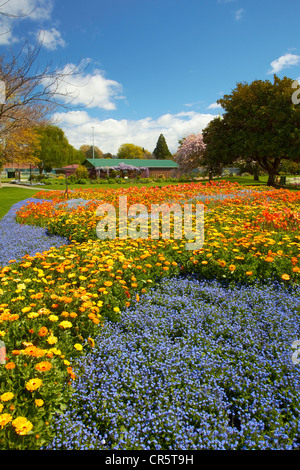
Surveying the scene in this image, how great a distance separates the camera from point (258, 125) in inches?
894

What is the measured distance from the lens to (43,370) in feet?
6.68

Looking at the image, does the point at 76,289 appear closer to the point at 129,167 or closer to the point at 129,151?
the point at 129,167

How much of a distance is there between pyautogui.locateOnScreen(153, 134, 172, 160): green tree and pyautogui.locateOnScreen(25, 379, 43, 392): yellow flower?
8404 cm

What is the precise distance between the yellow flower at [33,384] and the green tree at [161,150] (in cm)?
8404

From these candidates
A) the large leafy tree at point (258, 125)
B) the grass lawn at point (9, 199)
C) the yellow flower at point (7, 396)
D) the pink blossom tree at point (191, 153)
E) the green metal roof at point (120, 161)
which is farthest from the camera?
the green metal roof at point (120, 161)

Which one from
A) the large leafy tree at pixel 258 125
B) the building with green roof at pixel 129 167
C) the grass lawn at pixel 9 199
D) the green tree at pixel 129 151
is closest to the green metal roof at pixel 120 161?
the building with green roof at pixel 129 167

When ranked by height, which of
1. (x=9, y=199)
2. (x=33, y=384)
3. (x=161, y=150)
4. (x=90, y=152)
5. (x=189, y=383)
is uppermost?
(x=90, y=152)

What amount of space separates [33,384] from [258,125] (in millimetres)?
24407

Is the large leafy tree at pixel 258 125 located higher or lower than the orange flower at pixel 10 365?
higher

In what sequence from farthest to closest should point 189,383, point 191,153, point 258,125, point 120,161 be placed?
point 120,161 < point 191,153 < point 258,125 < point 189,383

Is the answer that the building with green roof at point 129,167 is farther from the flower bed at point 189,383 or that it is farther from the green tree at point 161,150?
the flower bed at point 189,383

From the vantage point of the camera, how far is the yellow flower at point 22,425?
67.9 inches

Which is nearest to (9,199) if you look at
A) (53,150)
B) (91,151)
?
(53,150)
